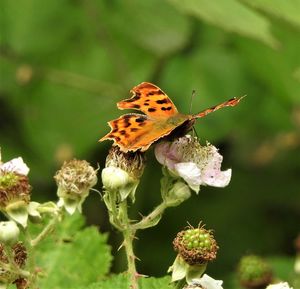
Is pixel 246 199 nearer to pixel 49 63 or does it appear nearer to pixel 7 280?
pixel 49 63

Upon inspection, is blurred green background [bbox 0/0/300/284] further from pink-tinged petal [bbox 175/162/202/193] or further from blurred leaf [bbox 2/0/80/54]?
pink-tinged petal [bbox 175/162/202/193]

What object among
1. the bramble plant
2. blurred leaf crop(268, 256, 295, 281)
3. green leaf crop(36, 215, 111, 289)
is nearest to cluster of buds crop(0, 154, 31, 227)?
the bramble plant

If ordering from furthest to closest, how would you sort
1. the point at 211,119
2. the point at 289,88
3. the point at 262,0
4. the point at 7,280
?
the point at 211,119 < the point at 289,88 < the point at 262,0 < the point at 7,280

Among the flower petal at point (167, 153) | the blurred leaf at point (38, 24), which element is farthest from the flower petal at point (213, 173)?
the blurred leaf at point (38, 24)

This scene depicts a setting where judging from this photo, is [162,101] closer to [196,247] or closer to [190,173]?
[190,173]

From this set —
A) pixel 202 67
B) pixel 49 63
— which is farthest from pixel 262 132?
pixel 49 63
